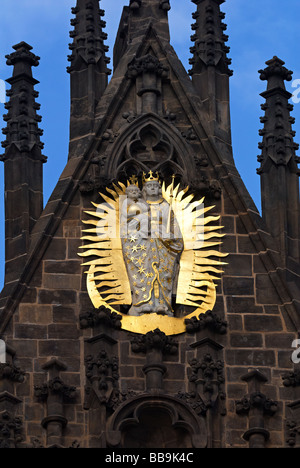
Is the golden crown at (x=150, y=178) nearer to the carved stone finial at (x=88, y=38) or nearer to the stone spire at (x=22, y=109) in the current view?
the stone spire at (x=22, y=109)

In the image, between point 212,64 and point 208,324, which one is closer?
point 208,324

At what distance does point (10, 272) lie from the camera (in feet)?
143

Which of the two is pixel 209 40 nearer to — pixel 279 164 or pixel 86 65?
pixel 86 65

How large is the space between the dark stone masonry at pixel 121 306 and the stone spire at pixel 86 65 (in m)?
0.02

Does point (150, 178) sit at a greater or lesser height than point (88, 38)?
lesser

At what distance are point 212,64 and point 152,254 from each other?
3.66 metres

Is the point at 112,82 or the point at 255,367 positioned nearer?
the point at 255,367

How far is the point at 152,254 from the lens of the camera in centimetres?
4366

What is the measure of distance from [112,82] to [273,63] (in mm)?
2431

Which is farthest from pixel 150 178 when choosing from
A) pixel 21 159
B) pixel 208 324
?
pixel 208 324

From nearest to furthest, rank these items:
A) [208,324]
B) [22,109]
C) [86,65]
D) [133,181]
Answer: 1. [208,324]
2. [133,181]
3. [22,109]
4. [86,65]
